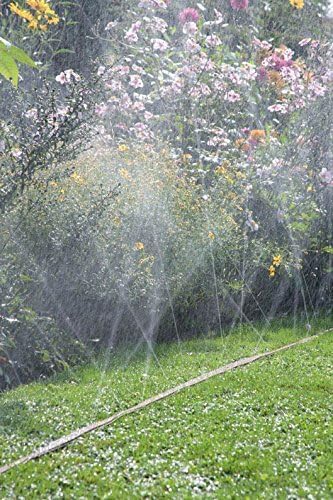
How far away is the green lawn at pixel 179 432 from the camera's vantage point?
11.4 feet

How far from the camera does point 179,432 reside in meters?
4.20

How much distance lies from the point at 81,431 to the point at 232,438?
758 mm

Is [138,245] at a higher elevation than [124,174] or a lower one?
lower

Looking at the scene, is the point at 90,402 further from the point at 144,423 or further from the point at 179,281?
the point at 179,281

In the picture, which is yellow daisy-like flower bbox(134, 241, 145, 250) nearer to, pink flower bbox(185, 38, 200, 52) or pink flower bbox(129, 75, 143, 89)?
pink flower bbox(129, 75, 143, 89)

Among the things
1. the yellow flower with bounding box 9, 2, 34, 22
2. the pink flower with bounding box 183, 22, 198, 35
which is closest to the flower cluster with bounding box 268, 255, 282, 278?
the pink flower with bounding box 183, 22, 198, 35

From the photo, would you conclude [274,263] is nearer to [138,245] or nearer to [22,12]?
[138,245]

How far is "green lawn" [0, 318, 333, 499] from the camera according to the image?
3.48 metres

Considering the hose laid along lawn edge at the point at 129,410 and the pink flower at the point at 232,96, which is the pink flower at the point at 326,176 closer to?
the pink flower at the point at 232,96

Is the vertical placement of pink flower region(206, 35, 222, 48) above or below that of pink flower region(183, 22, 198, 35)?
below

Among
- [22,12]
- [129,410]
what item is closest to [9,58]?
[129,410]

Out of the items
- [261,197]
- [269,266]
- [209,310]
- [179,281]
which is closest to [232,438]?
[179,281]

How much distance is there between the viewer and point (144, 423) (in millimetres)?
4336

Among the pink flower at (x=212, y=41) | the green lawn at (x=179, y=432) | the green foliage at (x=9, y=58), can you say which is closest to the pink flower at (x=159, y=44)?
the pink flower at (x=212, y=41)
